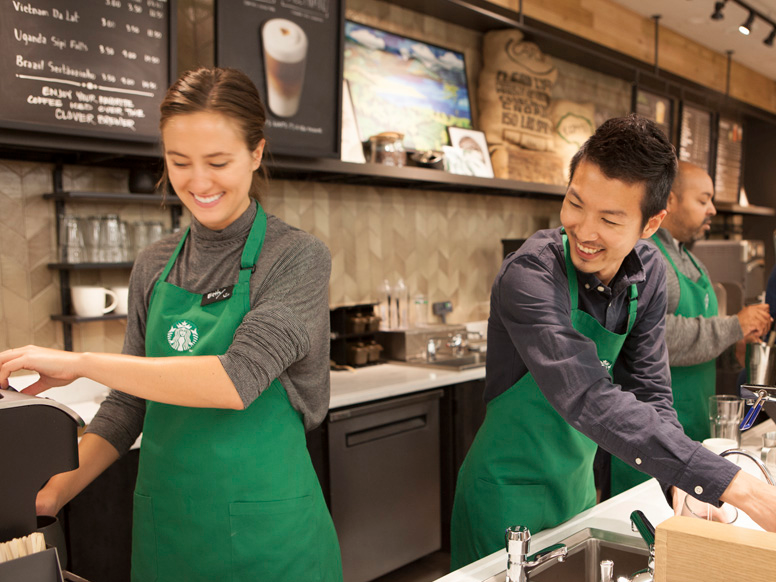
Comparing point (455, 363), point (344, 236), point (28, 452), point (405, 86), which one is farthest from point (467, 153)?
point (28, 452)

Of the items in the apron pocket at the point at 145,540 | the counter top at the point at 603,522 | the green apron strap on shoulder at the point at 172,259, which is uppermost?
the green apron strap on shoulder at the point at 172,259

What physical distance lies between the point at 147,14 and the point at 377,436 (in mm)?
1851

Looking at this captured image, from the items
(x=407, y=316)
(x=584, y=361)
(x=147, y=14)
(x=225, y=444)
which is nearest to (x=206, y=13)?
(x=147, y=14)

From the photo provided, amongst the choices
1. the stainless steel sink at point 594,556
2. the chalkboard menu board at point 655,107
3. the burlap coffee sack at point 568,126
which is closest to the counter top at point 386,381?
the stainless steel sink at point 594,556

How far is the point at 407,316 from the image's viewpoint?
402 centimetres

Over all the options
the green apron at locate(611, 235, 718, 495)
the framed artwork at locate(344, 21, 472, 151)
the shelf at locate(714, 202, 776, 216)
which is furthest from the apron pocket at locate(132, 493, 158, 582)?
the shelf at locate(714, 202, 776, 216)

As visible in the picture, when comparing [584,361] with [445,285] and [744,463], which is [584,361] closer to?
[744,463]

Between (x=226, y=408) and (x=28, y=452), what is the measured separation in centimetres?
48

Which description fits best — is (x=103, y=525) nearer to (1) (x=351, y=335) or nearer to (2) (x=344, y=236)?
(1) (x=351, y=335)

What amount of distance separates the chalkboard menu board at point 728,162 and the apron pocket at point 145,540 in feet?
19.9

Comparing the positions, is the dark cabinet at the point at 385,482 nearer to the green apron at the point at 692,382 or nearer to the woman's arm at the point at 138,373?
the green apron at the point at 692,382

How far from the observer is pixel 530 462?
5.22 feet

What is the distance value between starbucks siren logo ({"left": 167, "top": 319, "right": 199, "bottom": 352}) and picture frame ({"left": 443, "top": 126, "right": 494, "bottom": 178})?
8.82 ft

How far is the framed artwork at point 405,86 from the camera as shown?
12.3 feet
